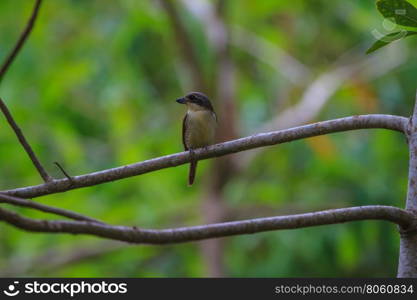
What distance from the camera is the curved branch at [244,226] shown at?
2773 mm

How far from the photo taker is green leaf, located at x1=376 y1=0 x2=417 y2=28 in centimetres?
293

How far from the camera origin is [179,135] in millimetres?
8977

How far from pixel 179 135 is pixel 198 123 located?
3803mm

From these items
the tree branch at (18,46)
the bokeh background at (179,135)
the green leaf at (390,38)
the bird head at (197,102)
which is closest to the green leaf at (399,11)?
the green leaf at (390,38)

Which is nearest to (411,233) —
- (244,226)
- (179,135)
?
(244,226)

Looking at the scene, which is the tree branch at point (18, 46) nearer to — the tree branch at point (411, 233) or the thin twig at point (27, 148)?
the thin twig at point (27, 148)

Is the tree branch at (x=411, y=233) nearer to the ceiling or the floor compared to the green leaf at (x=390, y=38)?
nearer to the floor

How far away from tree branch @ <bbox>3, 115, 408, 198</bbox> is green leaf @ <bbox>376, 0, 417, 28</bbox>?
1.23 feet

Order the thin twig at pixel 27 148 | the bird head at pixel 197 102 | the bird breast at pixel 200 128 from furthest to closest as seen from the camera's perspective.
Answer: the bird head at pixel 197 102 → the bird breast at pixel 200 128 → the thin twig at pixel 27 148

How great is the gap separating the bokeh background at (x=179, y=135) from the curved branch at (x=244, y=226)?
489 centimetres

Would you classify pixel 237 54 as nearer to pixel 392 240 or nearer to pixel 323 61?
pixel 323 61

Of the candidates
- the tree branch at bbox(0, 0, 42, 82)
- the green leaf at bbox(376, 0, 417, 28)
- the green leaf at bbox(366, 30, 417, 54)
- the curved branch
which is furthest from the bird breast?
the green leaf at bbox(376, 0, 417, 28)

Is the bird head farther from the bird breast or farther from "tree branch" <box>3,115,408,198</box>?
"tree branch" <box>3,115,408,198</box>

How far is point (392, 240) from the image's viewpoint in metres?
7.72
